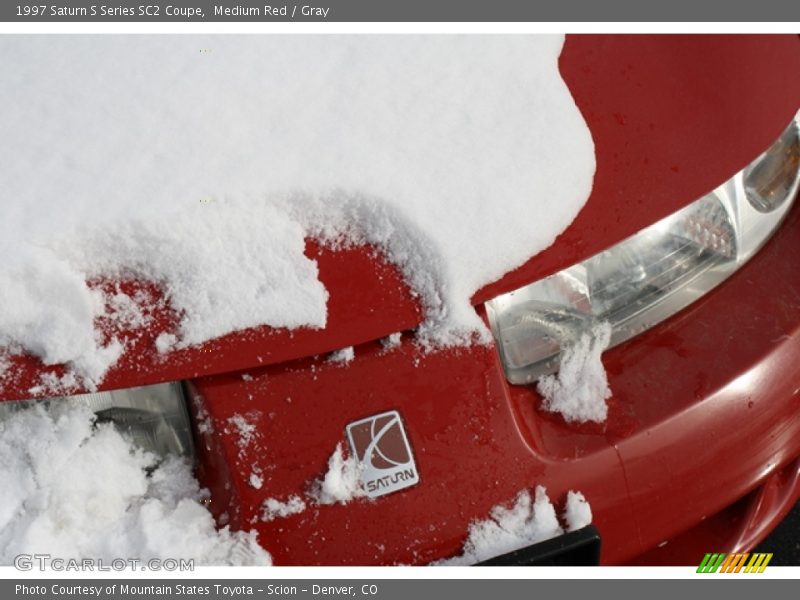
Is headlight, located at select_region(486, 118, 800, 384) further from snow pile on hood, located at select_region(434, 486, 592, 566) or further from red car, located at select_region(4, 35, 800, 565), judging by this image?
snow pile on hood, located at select_region(434, 486, 592, 566)

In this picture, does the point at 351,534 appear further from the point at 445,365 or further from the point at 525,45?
the point at 525,45

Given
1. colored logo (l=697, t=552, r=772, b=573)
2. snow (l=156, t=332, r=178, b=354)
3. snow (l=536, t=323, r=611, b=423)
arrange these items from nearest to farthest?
snow (l=156, t=332, r=178, b=354)
snow (l=536, t=323, r=611, b=423)
colored logo (l=697, t=552, r=772, b=573)

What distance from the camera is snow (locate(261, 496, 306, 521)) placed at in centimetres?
129

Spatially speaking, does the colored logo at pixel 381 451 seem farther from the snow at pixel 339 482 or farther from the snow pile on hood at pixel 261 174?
the snow pile on hood at pixel 261 174

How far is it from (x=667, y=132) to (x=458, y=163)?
36cm

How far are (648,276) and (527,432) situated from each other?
353mm

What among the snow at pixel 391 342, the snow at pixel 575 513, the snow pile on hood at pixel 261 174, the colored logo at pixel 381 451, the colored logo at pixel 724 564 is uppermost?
the snow pile on hood at pixel 261 174

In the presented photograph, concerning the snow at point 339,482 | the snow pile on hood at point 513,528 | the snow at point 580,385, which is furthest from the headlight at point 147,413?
the snow at point 580,385

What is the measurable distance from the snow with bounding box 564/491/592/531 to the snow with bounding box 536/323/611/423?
0.13 meters

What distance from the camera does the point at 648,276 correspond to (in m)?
1.50

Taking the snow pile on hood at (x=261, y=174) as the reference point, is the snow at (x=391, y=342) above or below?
below

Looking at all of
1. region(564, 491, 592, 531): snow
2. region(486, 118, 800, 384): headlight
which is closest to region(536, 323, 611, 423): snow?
region(486, 118, 800, 384): headlight

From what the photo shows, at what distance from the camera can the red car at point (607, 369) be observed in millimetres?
1292

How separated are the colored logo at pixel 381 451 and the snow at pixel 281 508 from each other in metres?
0.10
